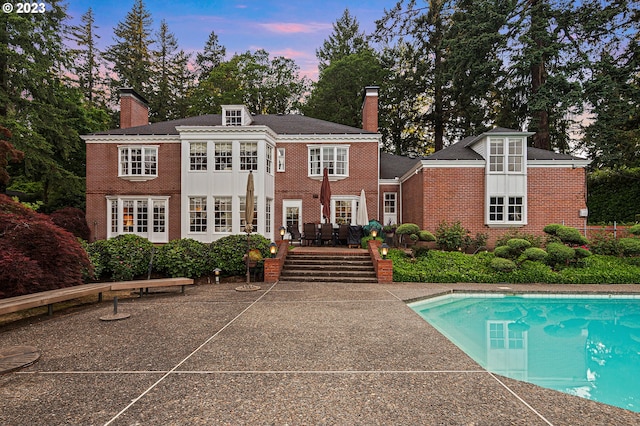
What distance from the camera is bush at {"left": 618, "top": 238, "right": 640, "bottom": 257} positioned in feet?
37.0

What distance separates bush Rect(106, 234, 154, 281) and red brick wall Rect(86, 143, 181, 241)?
7546mm

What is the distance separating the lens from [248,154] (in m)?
16.1

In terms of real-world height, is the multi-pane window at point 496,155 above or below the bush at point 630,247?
above

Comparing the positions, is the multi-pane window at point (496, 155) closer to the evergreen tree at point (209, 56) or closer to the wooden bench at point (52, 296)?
the wooden bench at point (52, 296)

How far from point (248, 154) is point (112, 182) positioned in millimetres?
8358

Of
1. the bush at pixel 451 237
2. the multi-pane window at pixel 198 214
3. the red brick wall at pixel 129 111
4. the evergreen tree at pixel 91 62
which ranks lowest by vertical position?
the bush at pixel 451 237

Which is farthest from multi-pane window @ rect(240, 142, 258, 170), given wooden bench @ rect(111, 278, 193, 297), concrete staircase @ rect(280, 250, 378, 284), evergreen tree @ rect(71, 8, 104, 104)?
evergreen tree @ rect(71, 8, 104, 104)

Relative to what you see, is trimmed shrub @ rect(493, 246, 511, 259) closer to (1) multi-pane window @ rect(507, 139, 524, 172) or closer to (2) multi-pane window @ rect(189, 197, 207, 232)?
(1) multi-pane window @ rect(507, 139, 524, 172)

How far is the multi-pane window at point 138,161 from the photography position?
57.7 ft

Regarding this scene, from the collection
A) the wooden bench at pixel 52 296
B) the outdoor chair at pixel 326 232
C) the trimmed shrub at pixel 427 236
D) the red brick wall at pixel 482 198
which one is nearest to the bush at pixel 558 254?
the red brick wall at pixel 482 198

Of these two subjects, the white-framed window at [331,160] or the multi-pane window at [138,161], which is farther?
the multi-pane window at [138,161]

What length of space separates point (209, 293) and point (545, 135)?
23854 mm

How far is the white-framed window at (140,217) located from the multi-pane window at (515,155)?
58.0ft

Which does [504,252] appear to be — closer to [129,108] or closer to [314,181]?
[314,181]
